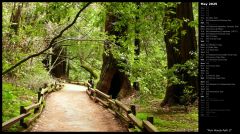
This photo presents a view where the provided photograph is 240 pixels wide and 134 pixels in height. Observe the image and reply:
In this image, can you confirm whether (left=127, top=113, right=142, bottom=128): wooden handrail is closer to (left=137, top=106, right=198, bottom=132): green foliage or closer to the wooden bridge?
the wooden bridge

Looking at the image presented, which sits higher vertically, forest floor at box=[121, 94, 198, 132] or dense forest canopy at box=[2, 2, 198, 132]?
dense forest canopy at box=[2, 2, 198, 132]

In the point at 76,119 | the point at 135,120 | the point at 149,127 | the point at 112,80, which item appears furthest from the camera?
the point at 112,80

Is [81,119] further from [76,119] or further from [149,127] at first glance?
[149,127]

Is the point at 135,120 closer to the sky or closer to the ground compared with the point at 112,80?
closer to the ground

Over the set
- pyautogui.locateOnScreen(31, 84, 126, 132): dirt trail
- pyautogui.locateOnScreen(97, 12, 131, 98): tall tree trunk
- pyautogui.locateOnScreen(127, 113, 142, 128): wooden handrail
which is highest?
pyautogui.locateOnScreen(97, 12, 131, 98): tall tree trunk

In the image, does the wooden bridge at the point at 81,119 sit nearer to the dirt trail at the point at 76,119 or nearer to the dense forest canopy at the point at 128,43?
the dirt trail at the point at 76,119

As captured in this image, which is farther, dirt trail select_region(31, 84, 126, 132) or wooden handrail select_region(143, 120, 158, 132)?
dirt trail select_region(31, 84, 126, 132)

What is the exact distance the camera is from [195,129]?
1291 centimetres

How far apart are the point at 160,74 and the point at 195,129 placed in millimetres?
3596

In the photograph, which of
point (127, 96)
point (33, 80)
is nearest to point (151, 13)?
point (127, 96)

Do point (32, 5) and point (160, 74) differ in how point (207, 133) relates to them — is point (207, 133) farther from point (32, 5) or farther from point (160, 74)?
point (32, 5)

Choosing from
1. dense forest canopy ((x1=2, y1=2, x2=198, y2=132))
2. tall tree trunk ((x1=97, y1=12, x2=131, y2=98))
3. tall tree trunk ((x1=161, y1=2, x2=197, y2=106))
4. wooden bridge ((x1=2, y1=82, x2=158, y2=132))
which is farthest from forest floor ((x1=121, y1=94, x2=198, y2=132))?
tall tree trunk ((x1=97, y1=12, x2=131, y2=98))

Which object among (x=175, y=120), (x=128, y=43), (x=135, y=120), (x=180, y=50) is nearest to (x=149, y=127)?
(x=135, y=120)

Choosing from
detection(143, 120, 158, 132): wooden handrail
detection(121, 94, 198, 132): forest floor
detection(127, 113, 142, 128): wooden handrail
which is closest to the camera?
detection(143, 120, 158, 132): wooden handrail
